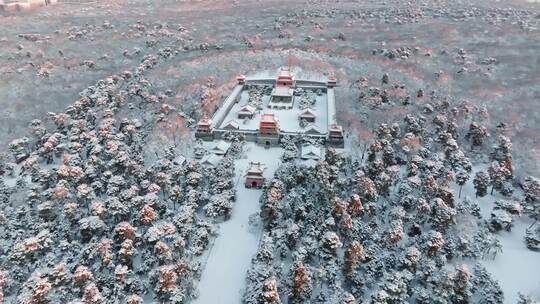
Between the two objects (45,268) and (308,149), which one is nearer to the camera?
(45,268)

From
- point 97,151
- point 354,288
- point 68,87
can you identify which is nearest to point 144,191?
point 97,151

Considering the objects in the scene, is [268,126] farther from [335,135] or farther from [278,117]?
[335,135]

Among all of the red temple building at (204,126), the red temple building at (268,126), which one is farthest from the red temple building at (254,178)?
the red temple building at (204,126)

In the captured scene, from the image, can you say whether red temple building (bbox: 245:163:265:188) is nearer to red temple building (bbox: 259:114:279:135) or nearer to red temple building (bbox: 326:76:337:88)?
red temple building (bbox: 259:114:279:135)

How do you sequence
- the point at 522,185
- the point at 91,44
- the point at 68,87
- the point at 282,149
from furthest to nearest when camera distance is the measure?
the point at 91,44 → the point at 68,87 → the point at 282,149 → the point at 522,185

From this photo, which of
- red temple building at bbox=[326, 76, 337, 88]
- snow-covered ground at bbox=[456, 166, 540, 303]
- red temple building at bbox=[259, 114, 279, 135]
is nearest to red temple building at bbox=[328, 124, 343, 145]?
red temple building at bbox=[259, 114, 279, 135]

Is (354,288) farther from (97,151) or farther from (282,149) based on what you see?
(97,151)

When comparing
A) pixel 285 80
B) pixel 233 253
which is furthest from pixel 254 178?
pixel 285 80
